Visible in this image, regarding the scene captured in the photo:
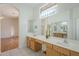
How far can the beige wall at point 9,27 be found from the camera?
1.74 meters

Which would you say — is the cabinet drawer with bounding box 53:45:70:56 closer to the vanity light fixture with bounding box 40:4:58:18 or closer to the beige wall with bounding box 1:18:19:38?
the vanity light fixture with bounding box 40:4:58:18

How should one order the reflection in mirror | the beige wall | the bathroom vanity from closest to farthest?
the bathroom vanity
the reflection in mirror
the beige wall

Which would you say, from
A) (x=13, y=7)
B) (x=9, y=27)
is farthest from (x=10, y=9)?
(x=9, y=27)

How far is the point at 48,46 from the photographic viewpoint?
6.23ft

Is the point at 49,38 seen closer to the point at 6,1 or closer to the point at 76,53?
the point at 76,53

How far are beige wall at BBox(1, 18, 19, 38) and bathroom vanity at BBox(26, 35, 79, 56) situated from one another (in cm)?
25

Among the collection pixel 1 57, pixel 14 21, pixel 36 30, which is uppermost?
pixel 14 21

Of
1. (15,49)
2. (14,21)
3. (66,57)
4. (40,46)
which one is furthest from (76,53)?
(14,21)

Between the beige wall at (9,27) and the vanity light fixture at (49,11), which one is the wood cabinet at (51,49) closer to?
the beige wall at (9,27)

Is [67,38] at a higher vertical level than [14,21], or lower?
lower

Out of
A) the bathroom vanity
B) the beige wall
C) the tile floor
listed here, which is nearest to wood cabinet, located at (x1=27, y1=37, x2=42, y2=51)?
the bathroom vanity

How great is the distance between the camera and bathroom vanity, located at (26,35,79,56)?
1.53 meters

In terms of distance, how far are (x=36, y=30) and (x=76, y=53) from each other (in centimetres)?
74

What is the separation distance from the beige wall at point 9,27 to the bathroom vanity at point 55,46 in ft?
0.81
